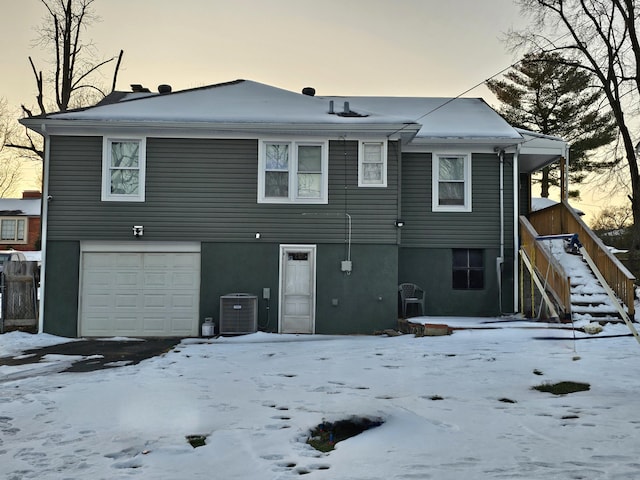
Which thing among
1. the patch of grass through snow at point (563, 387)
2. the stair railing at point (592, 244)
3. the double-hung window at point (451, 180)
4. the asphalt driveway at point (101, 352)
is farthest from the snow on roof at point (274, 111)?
the patch of grass through snow at point (563, 387)

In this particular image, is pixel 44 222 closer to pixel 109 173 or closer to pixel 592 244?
pixel 109 173

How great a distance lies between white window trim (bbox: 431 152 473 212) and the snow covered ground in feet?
16.0

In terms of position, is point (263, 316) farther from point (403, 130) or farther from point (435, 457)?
point (435, 457)

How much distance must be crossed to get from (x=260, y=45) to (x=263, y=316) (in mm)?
8576

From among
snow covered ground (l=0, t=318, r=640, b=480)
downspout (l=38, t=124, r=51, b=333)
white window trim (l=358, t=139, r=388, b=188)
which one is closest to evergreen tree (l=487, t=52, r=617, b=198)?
white window trim (l=358, t=139, r=388, b=188)

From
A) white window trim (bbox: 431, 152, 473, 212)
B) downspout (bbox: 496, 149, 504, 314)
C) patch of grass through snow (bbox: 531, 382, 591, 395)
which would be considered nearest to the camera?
patch of grass through snow (bbox: 531, 382, 591, 395)

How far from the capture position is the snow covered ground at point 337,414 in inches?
155

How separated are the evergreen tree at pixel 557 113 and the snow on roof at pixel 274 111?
46.1 feet

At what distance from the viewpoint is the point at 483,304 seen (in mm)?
13281

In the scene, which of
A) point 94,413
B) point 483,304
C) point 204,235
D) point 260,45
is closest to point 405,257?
point 483,304

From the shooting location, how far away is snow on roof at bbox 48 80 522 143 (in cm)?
1198

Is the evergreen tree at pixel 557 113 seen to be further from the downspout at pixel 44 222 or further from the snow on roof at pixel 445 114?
the downspout at pixel 44 222

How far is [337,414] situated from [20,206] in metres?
39.4

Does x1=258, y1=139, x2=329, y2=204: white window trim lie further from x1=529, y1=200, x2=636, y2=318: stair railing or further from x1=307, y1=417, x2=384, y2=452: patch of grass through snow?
x1=307, y1=417, x2=384, y2=452: patch of grass through snow
